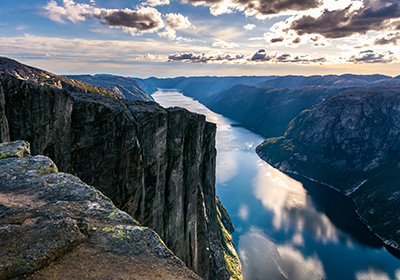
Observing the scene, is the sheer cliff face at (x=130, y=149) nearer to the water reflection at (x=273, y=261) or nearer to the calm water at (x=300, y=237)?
the water reflection at (x=273, y=261)

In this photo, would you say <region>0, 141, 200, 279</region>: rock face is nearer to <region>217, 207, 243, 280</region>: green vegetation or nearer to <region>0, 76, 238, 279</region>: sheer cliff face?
<region>0, 76, 238, 279</region>: sheer cliff face

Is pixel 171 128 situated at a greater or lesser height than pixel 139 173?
greater

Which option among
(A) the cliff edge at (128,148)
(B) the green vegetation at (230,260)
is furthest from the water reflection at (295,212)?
(A) the cliff edge at (128,148)

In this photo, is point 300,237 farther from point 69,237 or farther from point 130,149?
point 69,237

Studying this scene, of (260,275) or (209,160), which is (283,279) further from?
(209,160)

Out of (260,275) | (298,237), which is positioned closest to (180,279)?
(260,275)

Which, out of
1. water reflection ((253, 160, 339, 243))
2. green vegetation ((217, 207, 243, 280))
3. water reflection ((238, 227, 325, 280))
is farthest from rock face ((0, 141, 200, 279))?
water reflection ((253, 160, 339, 243))
